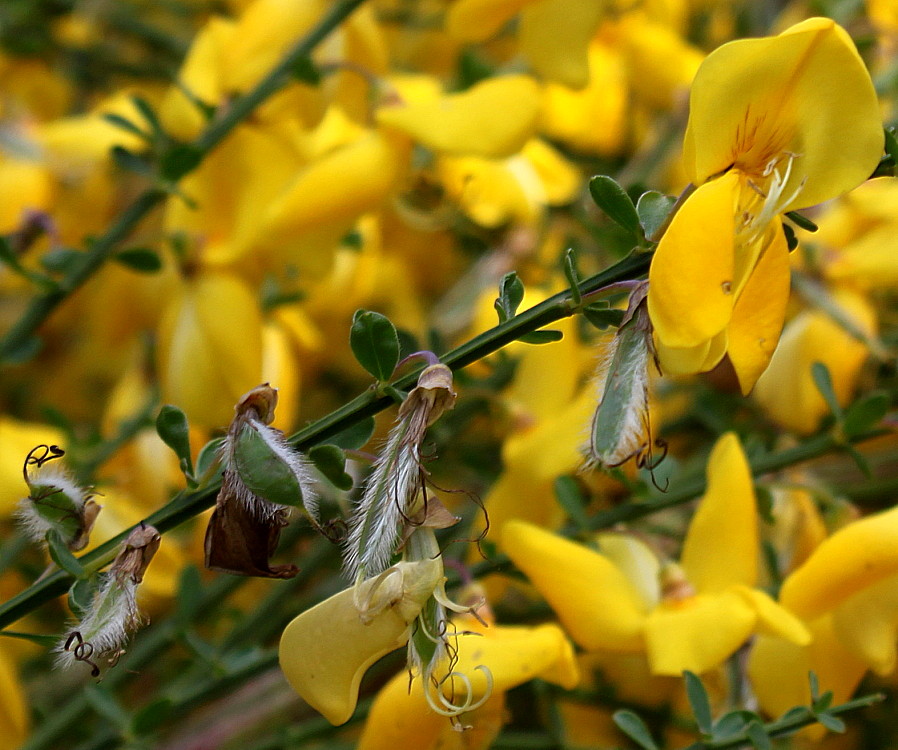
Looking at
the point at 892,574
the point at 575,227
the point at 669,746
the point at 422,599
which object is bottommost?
the point at 669,746

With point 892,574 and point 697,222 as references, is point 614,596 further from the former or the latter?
point 697,222

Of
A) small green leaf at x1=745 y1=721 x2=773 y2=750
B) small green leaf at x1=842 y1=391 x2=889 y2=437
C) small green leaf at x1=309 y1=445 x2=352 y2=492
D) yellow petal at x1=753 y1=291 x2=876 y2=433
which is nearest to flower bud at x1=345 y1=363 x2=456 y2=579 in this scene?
small green leaf at x1=309 y1=445 x2=352 y2=492

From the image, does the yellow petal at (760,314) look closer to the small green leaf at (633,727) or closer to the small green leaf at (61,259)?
the small green leaf at (633,727)

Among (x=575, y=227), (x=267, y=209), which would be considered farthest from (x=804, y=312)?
(x=267, y=209)

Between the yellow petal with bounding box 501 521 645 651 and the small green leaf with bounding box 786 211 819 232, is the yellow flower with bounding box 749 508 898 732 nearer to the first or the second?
the yellow petal with bounding box 501 521 645 651

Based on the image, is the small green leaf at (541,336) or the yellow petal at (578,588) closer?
the small green leaf at (541,336)

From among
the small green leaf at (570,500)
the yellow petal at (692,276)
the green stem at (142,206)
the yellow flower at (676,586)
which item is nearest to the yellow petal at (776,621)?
the yellow flower at (676,586)
